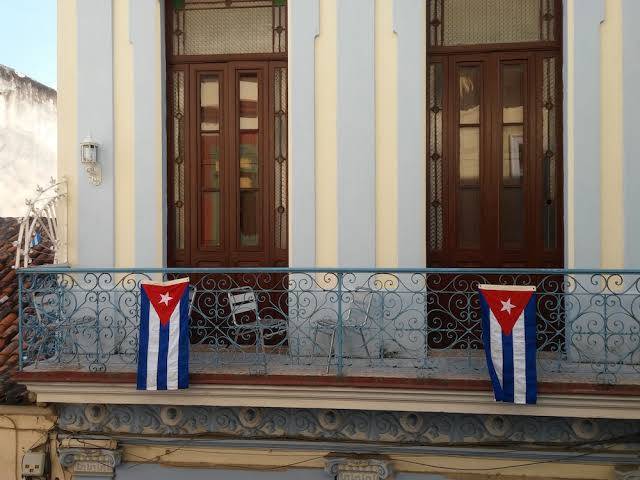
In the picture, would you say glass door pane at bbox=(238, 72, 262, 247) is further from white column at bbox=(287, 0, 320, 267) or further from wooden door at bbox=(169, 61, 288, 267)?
white column at bbox=(287, 0, 320, 267)

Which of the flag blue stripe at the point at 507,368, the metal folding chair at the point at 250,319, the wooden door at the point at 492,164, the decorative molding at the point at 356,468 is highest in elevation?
the wooden door at the point at 492,164

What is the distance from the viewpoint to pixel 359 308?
590 cm

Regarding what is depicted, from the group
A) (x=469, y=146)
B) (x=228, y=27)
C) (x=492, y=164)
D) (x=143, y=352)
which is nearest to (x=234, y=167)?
(x=228, y=27)

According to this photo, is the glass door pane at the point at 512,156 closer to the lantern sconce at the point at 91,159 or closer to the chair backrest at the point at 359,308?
the chair backrest at the point at 359,308

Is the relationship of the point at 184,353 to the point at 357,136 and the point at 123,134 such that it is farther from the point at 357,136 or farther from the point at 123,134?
the point at 357,136

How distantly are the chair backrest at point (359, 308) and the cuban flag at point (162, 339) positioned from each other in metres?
1.61

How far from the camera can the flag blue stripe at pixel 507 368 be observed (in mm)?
5246

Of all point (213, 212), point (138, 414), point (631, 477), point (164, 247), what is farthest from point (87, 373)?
point (631, 477)

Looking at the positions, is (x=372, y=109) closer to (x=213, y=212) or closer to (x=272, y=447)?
(x=213, y=212)

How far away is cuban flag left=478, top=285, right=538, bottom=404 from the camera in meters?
5.23

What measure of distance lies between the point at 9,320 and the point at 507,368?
5.90 meters

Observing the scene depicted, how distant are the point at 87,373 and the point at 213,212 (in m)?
2.30

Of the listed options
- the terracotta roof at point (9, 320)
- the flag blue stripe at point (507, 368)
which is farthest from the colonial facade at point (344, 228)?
the terracotta roof at point (9, 320)

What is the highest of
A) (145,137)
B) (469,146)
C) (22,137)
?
(22,137)
